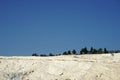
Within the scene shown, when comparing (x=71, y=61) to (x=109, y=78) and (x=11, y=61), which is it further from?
(x=11, y=61)

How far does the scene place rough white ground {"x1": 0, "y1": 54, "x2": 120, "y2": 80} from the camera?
21.6 meters

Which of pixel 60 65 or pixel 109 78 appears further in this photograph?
pixel 60 65

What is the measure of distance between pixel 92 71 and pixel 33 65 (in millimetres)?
6370

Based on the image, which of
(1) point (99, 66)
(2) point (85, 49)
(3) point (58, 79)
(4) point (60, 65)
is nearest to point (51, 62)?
(4) point (60, 65)

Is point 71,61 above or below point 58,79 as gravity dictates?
above

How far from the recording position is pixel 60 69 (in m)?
23.3

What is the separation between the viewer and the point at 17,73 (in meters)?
24.4

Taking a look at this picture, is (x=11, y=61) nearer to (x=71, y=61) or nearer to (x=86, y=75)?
(x=71, y=61)

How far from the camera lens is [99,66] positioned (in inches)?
883

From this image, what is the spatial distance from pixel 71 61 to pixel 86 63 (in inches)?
62.8

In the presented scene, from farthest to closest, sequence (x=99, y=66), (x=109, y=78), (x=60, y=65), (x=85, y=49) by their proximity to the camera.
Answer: (x=85, y=49) → (x=60, y=65) → (x=99, y=66) → (x=109, y=78)

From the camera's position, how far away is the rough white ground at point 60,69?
70.9 feet

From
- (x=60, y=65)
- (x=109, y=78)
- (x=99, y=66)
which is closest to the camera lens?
(x=109, y=78)

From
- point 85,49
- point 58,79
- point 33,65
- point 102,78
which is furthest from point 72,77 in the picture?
point 85,49
